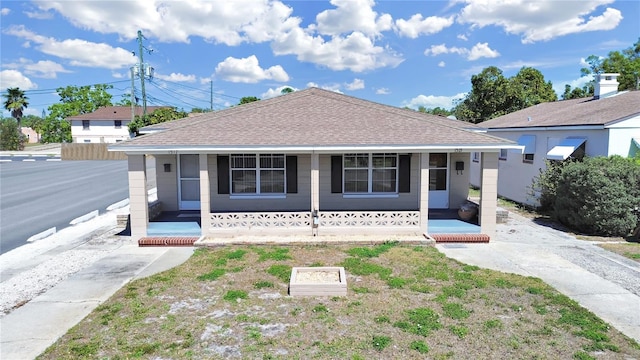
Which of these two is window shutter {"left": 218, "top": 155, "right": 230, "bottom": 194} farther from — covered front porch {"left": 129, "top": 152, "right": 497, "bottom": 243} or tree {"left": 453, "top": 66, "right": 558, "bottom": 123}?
tree {"left": 453, "top": 66, "right": 558, "bottom": 123}

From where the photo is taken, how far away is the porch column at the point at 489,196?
11.4 meters

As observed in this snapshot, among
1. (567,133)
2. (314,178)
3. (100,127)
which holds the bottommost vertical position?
(314,178)

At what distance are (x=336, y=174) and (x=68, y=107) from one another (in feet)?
226

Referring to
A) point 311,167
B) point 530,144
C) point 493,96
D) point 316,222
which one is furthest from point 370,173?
point 493,96

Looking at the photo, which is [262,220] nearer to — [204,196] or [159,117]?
[204,196]

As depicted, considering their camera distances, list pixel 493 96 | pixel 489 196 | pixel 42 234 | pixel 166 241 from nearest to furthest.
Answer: pixel 166 241
pixel 489 196
pixel 42 234
pixel 493 96

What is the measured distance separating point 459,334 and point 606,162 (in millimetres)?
9924

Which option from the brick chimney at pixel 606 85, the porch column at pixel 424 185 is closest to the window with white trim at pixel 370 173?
the porch column at pixel 424 185

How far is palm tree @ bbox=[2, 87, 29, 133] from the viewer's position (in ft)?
208

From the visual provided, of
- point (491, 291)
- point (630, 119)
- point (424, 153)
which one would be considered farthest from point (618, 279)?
point (630, 119)

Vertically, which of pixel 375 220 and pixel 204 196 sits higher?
pixel 204 196

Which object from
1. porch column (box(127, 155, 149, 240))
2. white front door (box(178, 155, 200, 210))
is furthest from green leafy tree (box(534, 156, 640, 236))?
porch column (box(127, 155, 149, 240))

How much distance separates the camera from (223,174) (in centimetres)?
1326

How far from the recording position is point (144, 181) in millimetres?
11195
